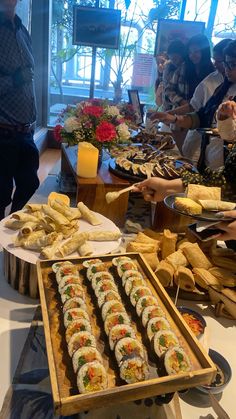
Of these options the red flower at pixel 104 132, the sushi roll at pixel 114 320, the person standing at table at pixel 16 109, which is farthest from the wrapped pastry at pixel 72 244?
the person standing at table at pixel 16 109

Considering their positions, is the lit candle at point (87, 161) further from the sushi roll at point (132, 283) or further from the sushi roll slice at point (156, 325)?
the sushi roll slice at point (156, 325)

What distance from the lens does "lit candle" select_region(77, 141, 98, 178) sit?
1411 millimetres

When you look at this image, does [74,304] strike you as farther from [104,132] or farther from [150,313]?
[104,132]

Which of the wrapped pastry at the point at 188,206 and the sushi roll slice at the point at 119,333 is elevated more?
the wrapped pastry at the point at 188,206

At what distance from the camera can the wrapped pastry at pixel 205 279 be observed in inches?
36.5

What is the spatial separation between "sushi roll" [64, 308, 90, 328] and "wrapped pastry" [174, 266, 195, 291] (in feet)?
1.11

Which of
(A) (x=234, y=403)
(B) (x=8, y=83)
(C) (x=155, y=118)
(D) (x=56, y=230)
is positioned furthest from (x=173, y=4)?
(A) (x=234, y=403)

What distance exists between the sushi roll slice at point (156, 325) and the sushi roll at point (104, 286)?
13cm

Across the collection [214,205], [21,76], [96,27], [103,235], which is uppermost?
[96,27]

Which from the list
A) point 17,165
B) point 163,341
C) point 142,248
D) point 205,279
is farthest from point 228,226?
point 17,165

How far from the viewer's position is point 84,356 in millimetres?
583

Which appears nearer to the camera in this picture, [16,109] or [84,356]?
[84,356]

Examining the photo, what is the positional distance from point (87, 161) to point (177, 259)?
62 cm

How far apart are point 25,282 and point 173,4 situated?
496cm
